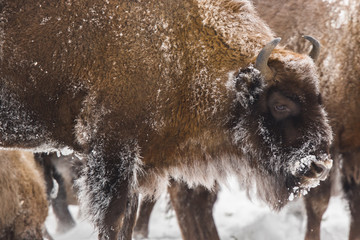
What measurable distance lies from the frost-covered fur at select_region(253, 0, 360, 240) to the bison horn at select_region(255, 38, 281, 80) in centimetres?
143

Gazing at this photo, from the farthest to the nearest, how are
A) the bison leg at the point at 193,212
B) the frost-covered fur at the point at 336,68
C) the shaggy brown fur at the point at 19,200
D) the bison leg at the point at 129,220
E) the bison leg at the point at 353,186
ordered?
the bison leg at the point at 193,212 < the bison leg at the point at 353,186 < the frost-covered fur at the point at 336,68 < the shaggy brown fur at the point at 19,200 < the bison leg at the point at 129,220

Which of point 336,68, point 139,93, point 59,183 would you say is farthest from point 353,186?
point 59,183

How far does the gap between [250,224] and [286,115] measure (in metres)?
2.78

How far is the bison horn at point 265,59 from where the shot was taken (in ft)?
13.4

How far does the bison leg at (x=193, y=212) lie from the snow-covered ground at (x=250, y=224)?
0.63 metres

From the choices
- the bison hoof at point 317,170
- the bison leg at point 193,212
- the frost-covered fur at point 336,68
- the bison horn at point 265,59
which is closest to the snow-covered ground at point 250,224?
the frost-covered fur at point 336,68

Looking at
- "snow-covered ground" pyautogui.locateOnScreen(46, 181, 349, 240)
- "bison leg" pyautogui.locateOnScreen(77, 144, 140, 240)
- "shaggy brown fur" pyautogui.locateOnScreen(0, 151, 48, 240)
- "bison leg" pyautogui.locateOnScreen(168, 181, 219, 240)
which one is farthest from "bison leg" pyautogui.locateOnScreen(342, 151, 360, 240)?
"shaggy brown fur" pyautogui.locateOnScreen(0, 151, 48, 240)

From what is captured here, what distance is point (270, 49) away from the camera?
411cm

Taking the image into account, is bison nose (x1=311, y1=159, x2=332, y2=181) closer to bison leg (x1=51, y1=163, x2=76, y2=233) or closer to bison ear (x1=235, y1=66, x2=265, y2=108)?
bison ear (x1=235, y1=66, x2=265, y2=108)

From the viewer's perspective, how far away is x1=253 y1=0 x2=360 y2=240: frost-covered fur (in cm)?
544

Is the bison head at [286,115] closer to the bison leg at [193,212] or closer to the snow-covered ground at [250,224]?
the bison leg at [193,212]

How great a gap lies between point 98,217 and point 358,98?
2.79 meters

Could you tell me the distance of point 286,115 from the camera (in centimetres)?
426

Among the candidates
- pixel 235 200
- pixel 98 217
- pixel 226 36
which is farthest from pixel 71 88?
pixel 235 200
